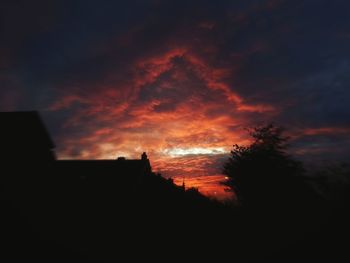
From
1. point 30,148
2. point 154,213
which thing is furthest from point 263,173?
point 30,148

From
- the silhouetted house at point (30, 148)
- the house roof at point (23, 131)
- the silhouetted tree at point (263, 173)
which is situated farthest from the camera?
the silhouetted tree at point (263, 173)

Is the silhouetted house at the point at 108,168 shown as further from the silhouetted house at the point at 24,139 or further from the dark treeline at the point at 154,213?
the silhouetted house at the point at 24,139

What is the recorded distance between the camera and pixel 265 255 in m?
17.9

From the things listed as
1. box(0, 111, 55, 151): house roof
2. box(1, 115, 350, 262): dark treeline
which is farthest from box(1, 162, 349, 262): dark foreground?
box(0, 111, 55, 151): house roof

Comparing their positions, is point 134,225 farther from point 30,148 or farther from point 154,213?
point 30,148

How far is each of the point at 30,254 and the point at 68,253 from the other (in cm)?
201

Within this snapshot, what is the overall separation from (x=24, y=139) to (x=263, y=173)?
25535mm

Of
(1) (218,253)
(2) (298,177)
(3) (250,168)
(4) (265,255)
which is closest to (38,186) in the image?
(1) (218,253)

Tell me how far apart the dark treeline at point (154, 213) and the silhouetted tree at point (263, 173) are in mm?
134

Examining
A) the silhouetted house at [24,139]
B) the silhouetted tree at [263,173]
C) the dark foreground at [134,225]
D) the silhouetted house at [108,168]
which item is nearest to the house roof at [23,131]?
the silhouetted house at [24,139]

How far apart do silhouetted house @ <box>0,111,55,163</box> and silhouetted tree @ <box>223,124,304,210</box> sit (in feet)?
71.2

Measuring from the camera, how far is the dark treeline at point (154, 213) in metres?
15.0

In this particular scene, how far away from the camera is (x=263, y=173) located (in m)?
32.6

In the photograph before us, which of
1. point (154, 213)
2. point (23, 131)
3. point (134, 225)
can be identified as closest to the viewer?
point (23, 131)
